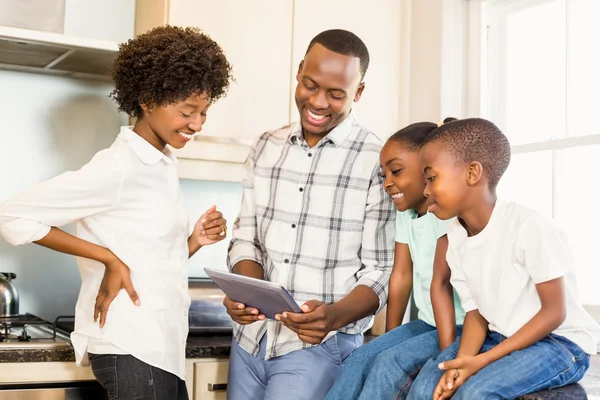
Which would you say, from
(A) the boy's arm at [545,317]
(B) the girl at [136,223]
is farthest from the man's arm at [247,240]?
(A) the boy's arm at [545,317]

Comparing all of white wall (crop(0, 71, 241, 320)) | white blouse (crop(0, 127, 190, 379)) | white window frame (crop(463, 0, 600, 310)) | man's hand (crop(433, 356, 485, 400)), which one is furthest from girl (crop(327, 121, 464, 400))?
white wall (crop(0, 71, 241, 320))

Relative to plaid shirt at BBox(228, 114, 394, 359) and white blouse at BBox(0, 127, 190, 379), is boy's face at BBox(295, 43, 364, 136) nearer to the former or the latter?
plaid shirt at BBox(228, 114, 394, 359)

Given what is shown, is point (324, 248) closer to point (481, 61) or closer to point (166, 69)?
point (166, 69)

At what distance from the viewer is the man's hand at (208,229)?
5.77 feet

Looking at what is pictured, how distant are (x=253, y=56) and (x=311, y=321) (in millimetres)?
947

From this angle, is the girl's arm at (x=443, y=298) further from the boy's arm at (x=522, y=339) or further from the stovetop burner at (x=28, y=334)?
the stovetop burner at (x=28, y=334)

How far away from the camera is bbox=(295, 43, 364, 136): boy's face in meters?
1.69

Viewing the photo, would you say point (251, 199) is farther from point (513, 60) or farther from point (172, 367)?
point (513, 60)

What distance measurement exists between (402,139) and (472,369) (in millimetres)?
520

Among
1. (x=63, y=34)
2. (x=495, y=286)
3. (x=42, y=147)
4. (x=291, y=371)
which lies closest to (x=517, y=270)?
(x=495, y=286)

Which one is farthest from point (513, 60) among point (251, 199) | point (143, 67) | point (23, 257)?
point (23, 257)

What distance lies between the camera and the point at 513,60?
231 cm

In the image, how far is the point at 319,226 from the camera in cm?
172

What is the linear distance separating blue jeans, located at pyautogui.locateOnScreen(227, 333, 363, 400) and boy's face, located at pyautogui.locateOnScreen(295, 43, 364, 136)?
A: 49cm
